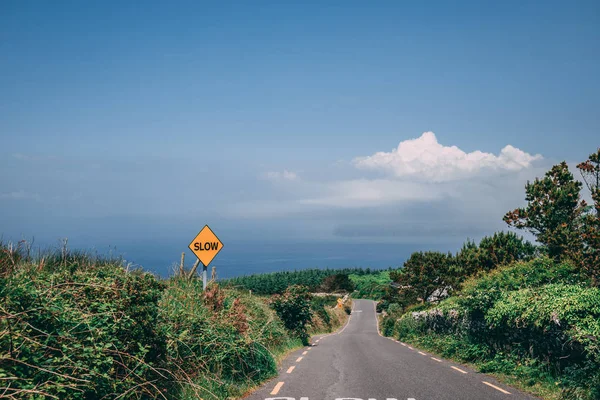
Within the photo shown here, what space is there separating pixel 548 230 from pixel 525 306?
19.2 meters

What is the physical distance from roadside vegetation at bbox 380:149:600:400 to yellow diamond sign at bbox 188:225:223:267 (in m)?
8.56

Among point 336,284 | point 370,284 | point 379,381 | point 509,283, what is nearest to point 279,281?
point 336,284

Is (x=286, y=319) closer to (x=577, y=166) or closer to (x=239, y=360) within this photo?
(x=239, y=360)

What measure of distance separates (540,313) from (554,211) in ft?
70.3

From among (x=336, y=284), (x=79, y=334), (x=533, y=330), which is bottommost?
(x=336, y=284)

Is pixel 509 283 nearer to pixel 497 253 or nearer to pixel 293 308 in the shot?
pixel 293 308

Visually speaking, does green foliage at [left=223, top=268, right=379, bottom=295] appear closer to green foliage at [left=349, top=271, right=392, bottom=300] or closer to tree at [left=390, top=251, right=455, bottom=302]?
green foliage at [left=349, top=271, right=392, bottom=300]

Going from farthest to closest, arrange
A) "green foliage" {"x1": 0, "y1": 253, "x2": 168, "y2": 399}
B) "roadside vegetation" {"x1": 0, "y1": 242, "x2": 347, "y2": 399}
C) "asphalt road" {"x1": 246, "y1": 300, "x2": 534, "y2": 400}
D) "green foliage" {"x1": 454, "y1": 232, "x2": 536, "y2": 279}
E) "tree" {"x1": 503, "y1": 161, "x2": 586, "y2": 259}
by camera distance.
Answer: "green foliage" {"x1": 454, "y1": 232, "x2": 536, "y2": 279}
"tree" {"x1": 503, "y1": 161, "x2": 586, "y2": 259}
"asphalt road" {"x1": 246, "y1": 300, "x2": 534, "y2": 400}
"roadside vegetation" {"x1": 0, "y1": 242, "x2": 347, "y2": 399}
"green foliage" {"x1": 0, "y1": 253, "x2": 168, "y2": 399}

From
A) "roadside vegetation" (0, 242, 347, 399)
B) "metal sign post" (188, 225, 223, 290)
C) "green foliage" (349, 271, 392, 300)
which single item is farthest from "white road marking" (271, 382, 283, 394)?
"green foliage" (349, 271, 392, 300)

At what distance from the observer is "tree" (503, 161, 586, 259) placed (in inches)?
1065

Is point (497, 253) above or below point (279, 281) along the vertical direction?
above

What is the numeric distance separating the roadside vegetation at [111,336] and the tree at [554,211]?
22.6 m

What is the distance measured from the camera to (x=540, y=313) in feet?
34.5

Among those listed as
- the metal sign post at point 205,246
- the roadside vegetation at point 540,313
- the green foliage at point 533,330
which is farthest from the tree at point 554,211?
the metal sign post at point 205,246
